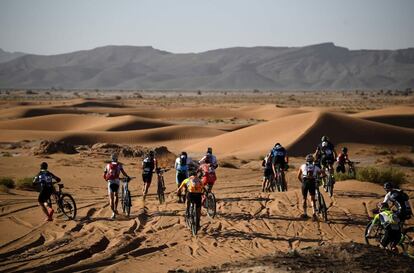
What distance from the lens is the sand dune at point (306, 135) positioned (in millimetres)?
34719

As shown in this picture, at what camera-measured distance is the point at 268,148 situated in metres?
33.6

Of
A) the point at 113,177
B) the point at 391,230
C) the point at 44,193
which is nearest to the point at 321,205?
the point at 391,230

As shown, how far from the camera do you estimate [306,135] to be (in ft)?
115

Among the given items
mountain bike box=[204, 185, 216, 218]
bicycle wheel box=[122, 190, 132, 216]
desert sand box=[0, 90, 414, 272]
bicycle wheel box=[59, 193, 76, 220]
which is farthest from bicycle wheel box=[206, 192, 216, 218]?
bicycle wheel box=[59, 193, 76, 220]

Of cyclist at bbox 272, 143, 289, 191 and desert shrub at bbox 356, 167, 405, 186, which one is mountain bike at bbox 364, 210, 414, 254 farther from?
desert shrub at bbox 356, 167, 405, 186

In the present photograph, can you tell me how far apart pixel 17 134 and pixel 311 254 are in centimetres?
3692

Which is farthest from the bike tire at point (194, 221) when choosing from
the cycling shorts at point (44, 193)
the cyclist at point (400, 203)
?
the cyclist at point (400, 203)

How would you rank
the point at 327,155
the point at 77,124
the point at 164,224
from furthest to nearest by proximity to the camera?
the point at 77,124, the point at 327,155, the point at 164,224

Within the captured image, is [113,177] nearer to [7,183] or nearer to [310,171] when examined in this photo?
[310,171]

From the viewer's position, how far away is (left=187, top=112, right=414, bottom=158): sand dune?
34719 mm

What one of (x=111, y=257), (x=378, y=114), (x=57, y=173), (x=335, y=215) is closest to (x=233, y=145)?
(x=57, y=173)

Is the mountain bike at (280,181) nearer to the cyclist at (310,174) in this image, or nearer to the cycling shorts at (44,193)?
the cyclist at (310,174)

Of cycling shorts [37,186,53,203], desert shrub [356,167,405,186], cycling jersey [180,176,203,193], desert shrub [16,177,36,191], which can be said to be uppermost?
cycling jersey [180,176,203,193]

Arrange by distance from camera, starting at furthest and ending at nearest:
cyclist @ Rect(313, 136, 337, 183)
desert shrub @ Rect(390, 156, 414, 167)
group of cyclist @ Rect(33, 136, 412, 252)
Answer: desert shrub @ Rect(390, 156, 414, 167) < cyclist @ Rect(313, 136, 337, 183) < group of cyclist @ Rect(33, 136, 412, 252)
